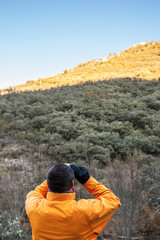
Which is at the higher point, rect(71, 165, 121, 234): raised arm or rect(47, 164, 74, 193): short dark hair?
rect(47, 164, 74, 193): short dark hair

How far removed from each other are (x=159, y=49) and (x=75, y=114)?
38878 millimetres

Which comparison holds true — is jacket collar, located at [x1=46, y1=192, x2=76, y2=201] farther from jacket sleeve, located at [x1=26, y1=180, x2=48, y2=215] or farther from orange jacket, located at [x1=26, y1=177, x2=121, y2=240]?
jacket sleeve, located at [x1=26, y1=180, x2=48, y2=215]

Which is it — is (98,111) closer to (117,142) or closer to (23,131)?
(117,142)

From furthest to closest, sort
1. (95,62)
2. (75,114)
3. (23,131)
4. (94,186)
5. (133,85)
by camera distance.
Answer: (95,62), (133,85), (75,114), (23,131), (94,186)

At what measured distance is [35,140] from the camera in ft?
39.4

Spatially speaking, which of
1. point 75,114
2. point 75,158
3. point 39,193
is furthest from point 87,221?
point 75,114

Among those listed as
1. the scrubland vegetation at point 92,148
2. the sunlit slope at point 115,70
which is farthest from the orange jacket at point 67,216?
the sunlit slope at point 115,70

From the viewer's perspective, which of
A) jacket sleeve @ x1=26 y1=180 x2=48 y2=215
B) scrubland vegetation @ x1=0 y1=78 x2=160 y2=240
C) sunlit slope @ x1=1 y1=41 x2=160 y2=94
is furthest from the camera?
sunlit slope @ x1=1 y1=41 x2=160 y2=94

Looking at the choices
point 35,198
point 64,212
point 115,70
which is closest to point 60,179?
point 64,212

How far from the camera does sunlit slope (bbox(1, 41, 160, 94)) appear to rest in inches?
1128

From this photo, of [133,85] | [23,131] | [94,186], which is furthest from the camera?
[133,85]

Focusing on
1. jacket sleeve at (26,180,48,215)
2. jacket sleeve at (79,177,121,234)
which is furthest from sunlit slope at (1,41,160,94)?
jacket sleeve at (79,177,121,234)

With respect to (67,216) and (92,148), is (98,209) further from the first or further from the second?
(92,148)

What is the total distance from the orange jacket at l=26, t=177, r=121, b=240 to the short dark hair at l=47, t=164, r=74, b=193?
2.0 inches
